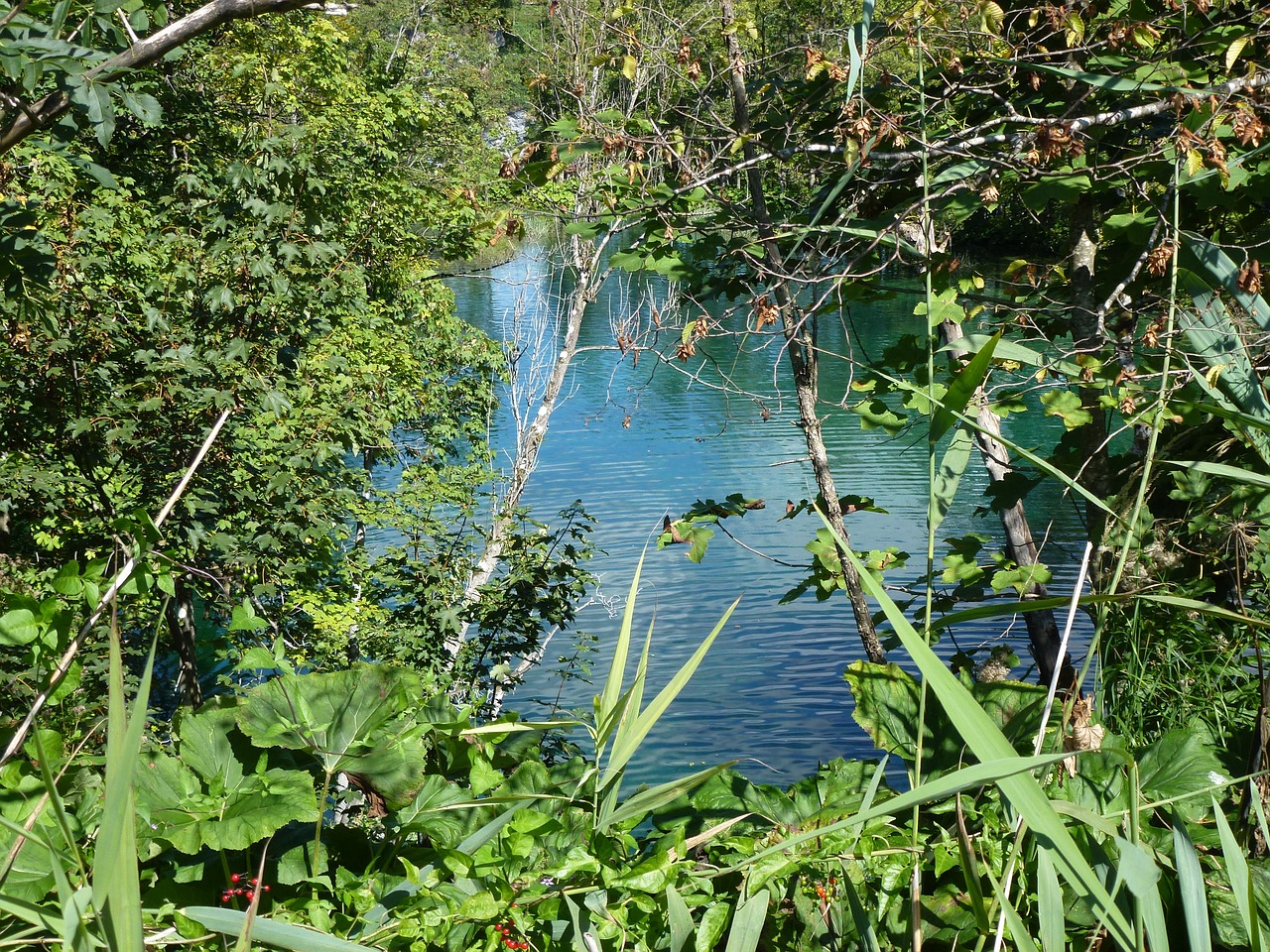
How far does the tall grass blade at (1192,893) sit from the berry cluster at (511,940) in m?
0.65

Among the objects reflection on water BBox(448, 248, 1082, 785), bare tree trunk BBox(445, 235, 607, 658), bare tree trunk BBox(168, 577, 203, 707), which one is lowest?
reflection on water BBox(448, 248, 1082, 785)

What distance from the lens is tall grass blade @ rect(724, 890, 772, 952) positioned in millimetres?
1002

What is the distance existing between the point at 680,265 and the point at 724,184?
556mm

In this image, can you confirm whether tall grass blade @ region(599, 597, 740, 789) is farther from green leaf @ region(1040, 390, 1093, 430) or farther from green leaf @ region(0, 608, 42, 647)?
green leaf @ region(1040, 390, 1093, 430)

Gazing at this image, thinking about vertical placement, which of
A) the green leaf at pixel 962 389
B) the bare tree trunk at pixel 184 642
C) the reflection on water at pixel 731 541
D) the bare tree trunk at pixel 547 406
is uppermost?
the green leaf at pixel 962 389

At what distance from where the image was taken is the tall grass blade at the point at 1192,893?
2.66 ft

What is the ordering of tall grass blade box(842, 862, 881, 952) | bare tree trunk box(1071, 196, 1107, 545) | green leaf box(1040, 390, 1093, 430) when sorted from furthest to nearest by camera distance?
bare tree trunk box(1071, 196, 1107, 545) → green leaf box(1040, 390, 1093, 430) → tall grass blade box(842, 862, 881, 952)

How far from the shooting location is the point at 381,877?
3.92 feet

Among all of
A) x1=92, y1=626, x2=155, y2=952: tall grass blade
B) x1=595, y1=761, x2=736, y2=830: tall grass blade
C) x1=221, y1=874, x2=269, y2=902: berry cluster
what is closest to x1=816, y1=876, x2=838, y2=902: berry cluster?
x1=595, y1=761, x2=736, y2=830: tall grass blade

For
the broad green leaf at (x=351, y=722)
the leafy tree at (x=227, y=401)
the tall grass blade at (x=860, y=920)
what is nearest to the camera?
the tall grass blade at (x=860, y=920)

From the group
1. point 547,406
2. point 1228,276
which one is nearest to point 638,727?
point 1228,276

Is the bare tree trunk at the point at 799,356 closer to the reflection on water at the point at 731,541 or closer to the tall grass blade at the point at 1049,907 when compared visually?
the reflection on water at the point at 731,541

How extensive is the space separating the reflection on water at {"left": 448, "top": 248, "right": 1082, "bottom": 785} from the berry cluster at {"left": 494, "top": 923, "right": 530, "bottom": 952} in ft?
10.8

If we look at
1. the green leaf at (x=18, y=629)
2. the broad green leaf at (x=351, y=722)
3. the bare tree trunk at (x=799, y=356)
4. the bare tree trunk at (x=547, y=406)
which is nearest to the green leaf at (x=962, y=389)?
the broad green leaf at (x=351, y=722)
